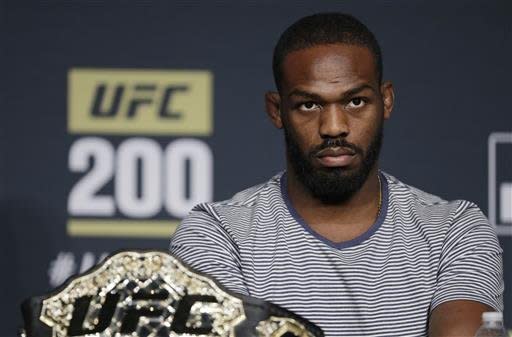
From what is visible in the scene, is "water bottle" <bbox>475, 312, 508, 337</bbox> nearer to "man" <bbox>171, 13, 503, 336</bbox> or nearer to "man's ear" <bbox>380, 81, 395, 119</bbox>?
"man" <bbox>171, 13, 503, 336</bbox>

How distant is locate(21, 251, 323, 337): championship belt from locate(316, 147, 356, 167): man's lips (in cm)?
36

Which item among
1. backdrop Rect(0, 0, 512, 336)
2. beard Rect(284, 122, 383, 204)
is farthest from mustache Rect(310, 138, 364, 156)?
backdrop Rect(0, 0, 512, 336)

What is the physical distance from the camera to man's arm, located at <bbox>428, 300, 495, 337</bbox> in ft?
4.74

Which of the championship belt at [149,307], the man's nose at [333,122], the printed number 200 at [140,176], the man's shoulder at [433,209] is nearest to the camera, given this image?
the championship belt at [149,307]

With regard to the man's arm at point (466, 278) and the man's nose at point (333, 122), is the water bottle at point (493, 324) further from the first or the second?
the man's nose at point (333, 122)

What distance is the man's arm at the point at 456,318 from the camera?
1.44m

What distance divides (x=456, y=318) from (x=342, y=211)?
265 mm

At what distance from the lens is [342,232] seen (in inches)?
65.2

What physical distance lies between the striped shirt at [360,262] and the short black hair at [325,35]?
0.21 meters

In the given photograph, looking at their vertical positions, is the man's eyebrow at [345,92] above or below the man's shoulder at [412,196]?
above

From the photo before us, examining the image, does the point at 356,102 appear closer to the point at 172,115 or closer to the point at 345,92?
the point at 345,92

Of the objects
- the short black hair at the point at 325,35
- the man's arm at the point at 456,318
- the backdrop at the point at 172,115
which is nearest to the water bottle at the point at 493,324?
the man's arm at the point at 456,318

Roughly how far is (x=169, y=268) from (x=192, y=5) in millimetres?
1364

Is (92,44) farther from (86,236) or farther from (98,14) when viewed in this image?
(86,236)
